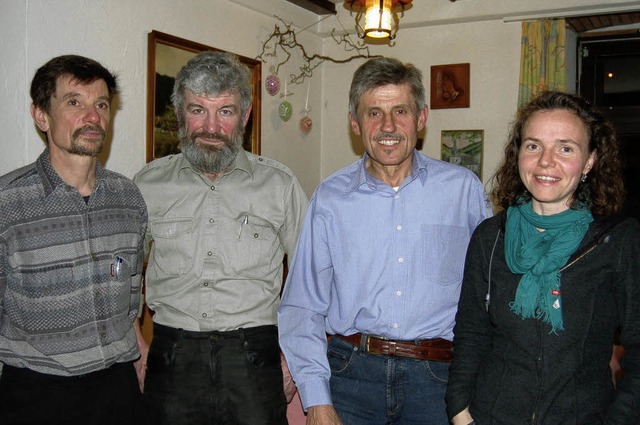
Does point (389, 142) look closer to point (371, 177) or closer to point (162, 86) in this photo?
point (371, 177)

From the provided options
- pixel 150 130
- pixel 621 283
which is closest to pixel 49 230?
pixel 621 283

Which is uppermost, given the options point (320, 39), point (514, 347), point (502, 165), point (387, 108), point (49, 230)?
point (320, 39)

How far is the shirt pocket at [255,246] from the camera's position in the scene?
2.23 meters

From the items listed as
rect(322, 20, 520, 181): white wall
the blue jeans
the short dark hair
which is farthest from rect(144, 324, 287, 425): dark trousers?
rect(322, 20, 520, 181): white wall

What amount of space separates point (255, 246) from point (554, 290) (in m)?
1.05

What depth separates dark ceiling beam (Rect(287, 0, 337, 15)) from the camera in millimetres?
5301

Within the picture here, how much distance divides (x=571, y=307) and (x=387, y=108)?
87 centimetres

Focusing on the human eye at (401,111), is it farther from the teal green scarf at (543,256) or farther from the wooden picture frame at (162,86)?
the wooden picture frame at (162,86)

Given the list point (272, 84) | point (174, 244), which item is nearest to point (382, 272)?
point (174, 244)

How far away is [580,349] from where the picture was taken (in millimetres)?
1584

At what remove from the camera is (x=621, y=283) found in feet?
5.21

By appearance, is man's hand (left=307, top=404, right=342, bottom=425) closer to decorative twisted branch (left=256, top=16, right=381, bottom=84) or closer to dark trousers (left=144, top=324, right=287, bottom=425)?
dark trousers (left=144, top=324, right=287, bottom=425)

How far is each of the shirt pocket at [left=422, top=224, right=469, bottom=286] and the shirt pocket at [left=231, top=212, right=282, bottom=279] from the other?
59 centimetres

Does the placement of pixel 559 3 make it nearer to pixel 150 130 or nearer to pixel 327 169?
pixel 327 169
